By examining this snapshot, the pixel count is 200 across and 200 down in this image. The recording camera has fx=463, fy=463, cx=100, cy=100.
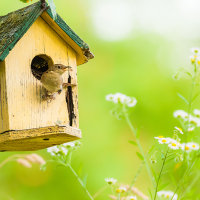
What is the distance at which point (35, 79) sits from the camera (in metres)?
3.08

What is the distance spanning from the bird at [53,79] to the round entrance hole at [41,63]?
6.1 inches

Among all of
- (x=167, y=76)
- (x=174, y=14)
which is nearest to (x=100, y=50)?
(x=167, y=76)

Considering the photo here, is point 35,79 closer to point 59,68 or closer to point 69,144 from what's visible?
point 59,68

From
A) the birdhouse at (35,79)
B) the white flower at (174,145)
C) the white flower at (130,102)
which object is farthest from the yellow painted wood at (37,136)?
the white flower at (174,145)

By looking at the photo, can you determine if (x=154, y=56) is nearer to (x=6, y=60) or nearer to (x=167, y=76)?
(x=167, y=76)

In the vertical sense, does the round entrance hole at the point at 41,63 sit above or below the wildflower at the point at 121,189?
above

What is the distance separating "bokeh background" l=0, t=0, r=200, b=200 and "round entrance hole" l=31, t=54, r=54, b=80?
2659mm

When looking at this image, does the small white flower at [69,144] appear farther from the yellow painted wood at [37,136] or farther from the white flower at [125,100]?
the white flower at [125,100]

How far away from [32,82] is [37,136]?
0.39 m

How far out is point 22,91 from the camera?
9.80ft

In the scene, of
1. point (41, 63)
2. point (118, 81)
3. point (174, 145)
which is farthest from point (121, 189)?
point (118, 81)

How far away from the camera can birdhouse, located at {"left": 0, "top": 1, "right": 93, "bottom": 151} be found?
2896mm

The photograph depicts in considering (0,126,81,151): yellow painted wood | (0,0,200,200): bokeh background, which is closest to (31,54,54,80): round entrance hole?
(0,126,81,151): yellow painted wood

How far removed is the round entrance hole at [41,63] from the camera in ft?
10.7
